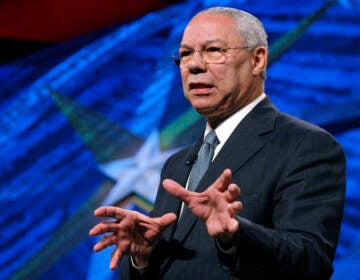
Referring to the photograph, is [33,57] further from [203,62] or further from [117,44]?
[203,62]

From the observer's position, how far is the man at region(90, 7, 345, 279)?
1215mm

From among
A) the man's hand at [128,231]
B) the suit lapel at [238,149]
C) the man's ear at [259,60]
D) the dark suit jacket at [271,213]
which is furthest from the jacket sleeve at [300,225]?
the man's ear at [259,60]

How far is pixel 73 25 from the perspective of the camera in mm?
3803

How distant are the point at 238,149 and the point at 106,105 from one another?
1.97 meters

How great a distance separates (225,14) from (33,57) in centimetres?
237

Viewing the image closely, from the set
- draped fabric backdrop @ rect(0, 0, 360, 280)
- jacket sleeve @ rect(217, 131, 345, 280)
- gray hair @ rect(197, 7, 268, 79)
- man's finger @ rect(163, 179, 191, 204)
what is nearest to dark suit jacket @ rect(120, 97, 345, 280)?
jacket sleeve @ rect(217, 131, 345, 280)

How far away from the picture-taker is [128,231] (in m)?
1.41

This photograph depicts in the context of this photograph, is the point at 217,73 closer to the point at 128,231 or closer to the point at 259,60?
the point at 259,60

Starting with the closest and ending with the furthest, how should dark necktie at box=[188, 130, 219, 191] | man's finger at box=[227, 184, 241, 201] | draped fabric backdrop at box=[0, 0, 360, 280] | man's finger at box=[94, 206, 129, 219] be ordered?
1. man's finger at box=[227, 184, 241, 201]
2. man's finger at box=[94, 206, 129, 219]
3. dark necktie at box=[188, 130, 219, 191]
4. draped fabric backdrop at box=[0, 0, 360, 280]

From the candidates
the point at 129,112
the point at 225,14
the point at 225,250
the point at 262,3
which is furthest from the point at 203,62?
the point at 129,112

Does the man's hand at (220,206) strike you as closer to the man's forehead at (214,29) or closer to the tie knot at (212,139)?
the tie knot at (212,139)

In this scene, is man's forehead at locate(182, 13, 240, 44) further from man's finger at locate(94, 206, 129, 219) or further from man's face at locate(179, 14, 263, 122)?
man's finger at locate(94, 206, 129, 219)

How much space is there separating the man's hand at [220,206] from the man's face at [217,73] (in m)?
0.54

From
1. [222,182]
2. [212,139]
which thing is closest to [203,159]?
[212,139]
